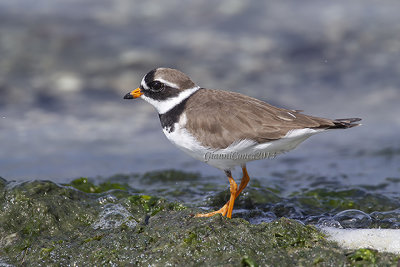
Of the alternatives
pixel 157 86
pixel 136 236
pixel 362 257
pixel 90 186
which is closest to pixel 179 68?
pixel 90 186

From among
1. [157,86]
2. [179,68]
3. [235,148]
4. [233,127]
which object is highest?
[179,68]

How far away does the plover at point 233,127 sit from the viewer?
5.21 meters

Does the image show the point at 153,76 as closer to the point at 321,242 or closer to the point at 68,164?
the point at 321,242

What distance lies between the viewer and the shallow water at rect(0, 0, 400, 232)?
818 centimetres

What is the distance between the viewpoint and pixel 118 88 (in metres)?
11.9

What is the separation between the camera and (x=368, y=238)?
14.5 feet

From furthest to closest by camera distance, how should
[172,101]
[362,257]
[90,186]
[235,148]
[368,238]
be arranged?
[90,186] < [172,101] < [235,148] < [368,238] < [362,257]

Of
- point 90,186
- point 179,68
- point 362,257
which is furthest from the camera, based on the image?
point 179,68

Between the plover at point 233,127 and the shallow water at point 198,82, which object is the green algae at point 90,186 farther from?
the plover at point 233,127

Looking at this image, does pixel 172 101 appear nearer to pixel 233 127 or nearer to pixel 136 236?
pixel 233 127

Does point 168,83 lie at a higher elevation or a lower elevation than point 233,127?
higher

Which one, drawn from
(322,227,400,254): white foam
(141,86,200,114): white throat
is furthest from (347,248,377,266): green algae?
(141,86,200,114): white throat

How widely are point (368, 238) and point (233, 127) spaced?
1.76 m

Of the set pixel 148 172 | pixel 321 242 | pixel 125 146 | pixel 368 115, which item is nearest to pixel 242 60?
pixel 368 115
